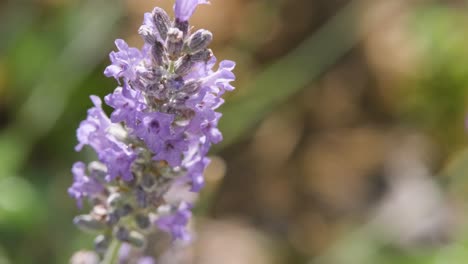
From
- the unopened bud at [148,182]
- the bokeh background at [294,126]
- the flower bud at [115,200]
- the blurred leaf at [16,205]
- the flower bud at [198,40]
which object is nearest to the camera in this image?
the flower bud at [198,40]

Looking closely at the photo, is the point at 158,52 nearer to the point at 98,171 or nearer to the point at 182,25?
the point at 182,25

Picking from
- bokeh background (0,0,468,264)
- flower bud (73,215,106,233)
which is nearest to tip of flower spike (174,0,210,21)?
flower bud (73,215,106,233)

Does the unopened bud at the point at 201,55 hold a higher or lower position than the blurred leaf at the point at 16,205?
lower

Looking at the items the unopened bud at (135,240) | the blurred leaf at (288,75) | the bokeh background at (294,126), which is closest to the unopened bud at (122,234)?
the unopened bud at (135,240)

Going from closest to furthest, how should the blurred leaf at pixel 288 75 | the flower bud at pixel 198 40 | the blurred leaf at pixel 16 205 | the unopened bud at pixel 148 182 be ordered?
the flower bud at pixel 198 40, the unopened bud at pixel 148 182, the blurred leaf at pixel 16 205, the blurred leaf at pixel 288 75

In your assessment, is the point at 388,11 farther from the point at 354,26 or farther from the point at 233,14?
the point at 233,14

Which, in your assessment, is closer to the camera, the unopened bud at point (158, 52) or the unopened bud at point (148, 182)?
the unopened bud at point (158, 52)

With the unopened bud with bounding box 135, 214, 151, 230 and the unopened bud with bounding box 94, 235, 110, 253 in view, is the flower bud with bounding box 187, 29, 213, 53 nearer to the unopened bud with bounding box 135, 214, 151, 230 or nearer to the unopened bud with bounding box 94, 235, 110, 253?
the unopened bud with bounding box 135, 214, 151, 230

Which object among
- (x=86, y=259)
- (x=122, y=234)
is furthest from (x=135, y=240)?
(x=86, y=259)

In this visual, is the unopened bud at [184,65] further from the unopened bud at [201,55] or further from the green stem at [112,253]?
Answer: the green stem at [112,253]
